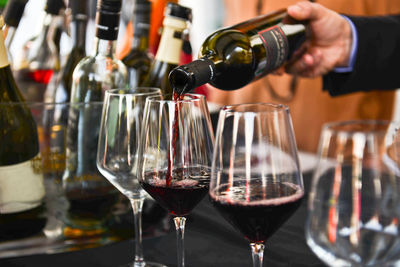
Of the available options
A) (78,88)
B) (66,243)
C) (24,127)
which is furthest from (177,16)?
(66,243)

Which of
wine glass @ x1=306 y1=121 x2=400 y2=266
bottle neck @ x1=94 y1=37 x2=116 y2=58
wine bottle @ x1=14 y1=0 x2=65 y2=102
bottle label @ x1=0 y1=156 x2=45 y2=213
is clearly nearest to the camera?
wine glass @ x1=306 y1=121 x2=400 y2=266

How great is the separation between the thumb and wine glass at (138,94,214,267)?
1.66 feet

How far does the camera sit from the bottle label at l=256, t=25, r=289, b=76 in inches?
32.7

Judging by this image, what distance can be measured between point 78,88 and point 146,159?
314 millimetres

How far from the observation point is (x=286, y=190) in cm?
49

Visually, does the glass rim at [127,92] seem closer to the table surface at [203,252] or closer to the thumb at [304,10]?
the table surface at [203,252]

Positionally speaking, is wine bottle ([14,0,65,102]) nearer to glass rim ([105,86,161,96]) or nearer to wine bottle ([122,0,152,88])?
wine bottle ([122,0,152,88])

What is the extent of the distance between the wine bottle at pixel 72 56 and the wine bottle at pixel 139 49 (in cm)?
11

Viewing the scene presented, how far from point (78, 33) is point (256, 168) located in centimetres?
73

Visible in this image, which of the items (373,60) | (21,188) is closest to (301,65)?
(373,60)

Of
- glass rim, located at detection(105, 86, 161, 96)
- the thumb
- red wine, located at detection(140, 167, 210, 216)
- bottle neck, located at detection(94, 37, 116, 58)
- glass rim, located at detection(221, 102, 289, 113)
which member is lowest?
red wine, located at detection(140, 167, 210, 216)

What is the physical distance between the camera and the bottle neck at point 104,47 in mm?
824

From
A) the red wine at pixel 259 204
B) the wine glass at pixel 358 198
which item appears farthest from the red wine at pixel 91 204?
the wine glass at pixel 358 198

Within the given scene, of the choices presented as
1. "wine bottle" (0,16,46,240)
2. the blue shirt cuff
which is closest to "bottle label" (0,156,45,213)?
"wine bottle" (0,16,46,240)
